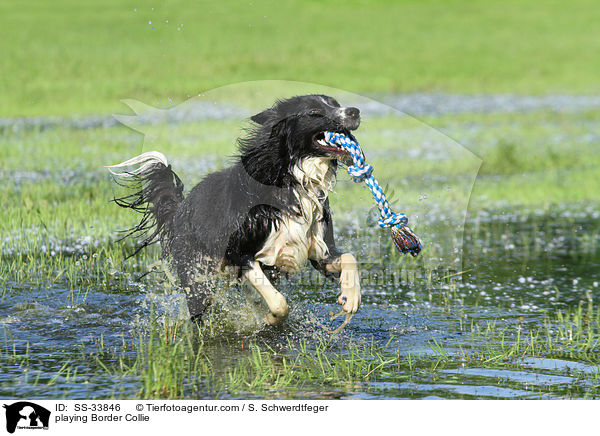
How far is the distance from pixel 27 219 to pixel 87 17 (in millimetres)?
22198

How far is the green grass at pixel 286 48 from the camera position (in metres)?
20.7

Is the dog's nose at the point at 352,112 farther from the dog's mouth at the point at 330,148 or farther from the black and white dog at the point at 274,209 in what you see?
the dog's mouth at the point at 330,148

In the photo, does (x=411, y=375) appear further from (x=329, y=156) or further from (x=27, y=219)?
(x=27, y=219)

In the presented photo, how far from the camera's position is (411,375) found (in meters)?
5.45

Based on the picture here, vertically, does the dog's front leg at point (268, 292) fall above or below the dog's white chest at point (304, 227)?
below

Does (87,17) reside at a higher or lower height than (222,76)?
higher

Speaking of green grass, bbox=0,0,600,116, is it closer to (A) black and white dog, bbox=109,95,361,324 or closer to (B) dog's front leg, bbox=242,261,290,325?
(A) black and white dog, bbox=109,95,361,324

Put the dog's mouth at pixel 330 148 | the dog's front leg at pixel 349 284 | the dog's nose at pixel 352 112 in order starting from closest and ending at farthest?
the dog's nose at pixel 352 112 < the dog's mouth at pixel 330 148 < the dog's front leg at pixel 349 284
